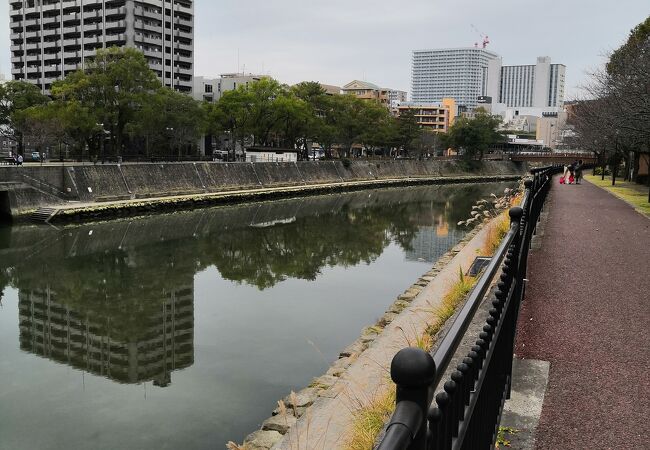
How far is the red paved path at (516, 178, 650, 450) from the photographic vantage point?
487 cm

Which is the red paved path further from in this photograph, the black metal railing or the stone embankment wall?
the stone embankment wall

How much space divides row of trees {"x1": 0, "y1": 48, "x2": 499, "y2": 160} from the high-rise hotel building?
49.5 feet

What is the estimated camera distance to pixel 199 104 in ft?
220

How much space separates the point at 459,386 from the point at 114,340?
13.8 m

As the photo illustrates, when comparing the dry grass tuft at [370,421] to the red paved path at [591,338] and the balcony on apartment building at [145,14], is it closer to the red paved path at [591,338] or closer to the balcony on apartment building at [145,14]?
the red paved path at [591,338]

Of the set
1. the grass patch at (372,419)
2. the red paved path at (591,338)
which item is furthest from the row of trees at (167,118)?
the grass patch at (372,419)

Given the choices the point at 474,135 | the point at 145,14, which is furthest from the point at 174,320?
the point at 474,135

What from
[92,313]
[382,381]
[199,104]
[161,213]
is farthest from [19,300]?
[199,104]

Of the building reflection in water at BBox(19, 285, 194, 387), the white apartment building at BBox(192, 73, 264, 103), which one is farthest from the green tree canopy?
the building reflection in water at BBox(19, 285, 194, 387)

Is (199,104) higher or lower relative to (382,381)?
higher

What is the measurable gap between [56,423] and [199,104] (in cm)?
6017

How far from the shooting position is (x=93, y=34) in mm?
80750

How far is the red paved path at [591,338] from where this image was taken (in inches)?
192

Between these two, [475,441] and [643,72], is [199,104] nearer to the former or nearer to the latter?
[643,72]
